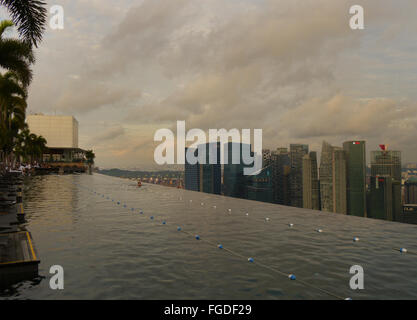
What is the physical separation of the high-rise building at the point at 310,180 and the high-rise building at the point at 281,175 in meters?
7.24

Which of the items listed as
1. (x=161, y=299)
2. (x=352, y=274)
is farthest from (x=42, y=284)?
(x=352, y=274)

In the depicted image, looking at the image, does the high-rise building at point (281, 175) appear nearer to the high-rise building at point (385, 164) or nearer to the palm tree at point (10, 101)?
the high-rise building at point (385, 164)

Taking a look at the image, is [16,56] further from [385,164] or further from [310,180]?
[310,180]

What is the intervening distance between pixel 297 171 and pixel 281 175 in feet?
38.4

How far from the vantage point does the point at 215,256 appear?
8320 millimetres

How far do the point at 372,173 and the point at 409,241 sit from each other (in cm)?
6931

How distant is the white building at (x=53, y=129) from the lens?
4370 inches

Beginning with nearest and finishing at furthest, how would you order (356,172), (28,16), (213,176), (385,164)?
1. (28,16)
2. (385,164)
3. (356,172)
4. (213,176)

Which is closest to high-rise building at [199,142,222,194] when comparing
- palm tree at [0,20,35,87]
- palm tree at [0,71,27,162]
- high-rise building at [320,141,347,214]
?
high-rise building at [320,141,347,214]

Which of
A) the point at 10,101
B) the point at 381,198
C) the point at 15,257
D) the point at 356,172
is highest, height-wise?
the point at 10,101

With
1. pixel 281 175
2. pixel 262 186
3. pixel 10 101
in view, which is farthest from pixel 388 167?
pixel 10 101

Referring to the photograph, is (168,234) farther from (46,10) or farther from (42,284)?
(46,10)

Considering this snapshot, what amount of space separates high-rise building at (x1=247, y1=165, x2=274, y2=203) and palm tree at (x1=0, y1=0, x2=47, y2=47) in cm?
10883

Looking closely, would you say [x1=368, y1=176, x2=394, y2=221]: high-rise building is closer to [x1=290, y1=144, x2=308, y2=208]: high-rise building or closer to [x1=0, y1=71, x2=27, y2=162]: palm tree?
[x1=290, y1=144, x2=308, y2=208]: high-rise building
